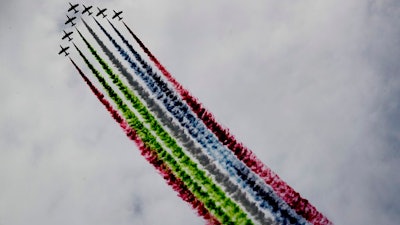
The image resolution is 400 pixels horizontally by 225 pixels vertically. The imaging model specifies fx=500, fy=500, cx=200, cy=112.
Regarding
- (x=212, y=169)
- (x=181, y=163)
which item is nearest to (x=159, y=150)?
(x=181, y=163)

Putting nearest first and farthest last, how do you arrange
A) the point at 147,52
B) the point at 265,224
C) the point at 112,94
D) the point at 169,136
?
1. the point at 265,224
2. the point at 169,136
3. the point at 112,94
4. the point at 147,52

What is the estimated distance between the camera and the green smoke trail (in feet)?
177

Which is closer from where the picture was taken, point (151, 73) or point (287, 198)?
point (287, 198)

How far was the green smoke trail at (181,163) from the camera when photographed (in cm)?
5388

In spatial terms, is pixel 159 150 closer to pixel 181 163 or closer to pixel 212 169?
pixel 181 163

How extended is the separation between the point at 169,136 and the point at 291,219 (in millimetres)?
16705

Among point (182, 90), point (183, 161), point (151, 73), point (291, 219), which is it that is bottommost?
point (291, 219)

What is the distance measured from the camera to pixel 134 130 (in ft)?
195

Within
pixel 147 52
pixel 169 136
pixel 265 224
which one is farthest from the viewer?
pixel 147 52

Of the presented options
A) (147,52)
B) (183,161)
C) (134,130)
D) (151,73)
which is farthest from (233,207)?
(147,52)

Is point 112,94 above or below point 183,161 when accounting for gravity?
above

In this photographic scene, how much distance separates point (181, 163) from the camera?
185ft

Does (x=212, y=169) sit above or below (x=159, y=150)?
below

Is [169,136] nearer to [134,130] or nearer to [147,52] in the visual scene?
[134,130]
